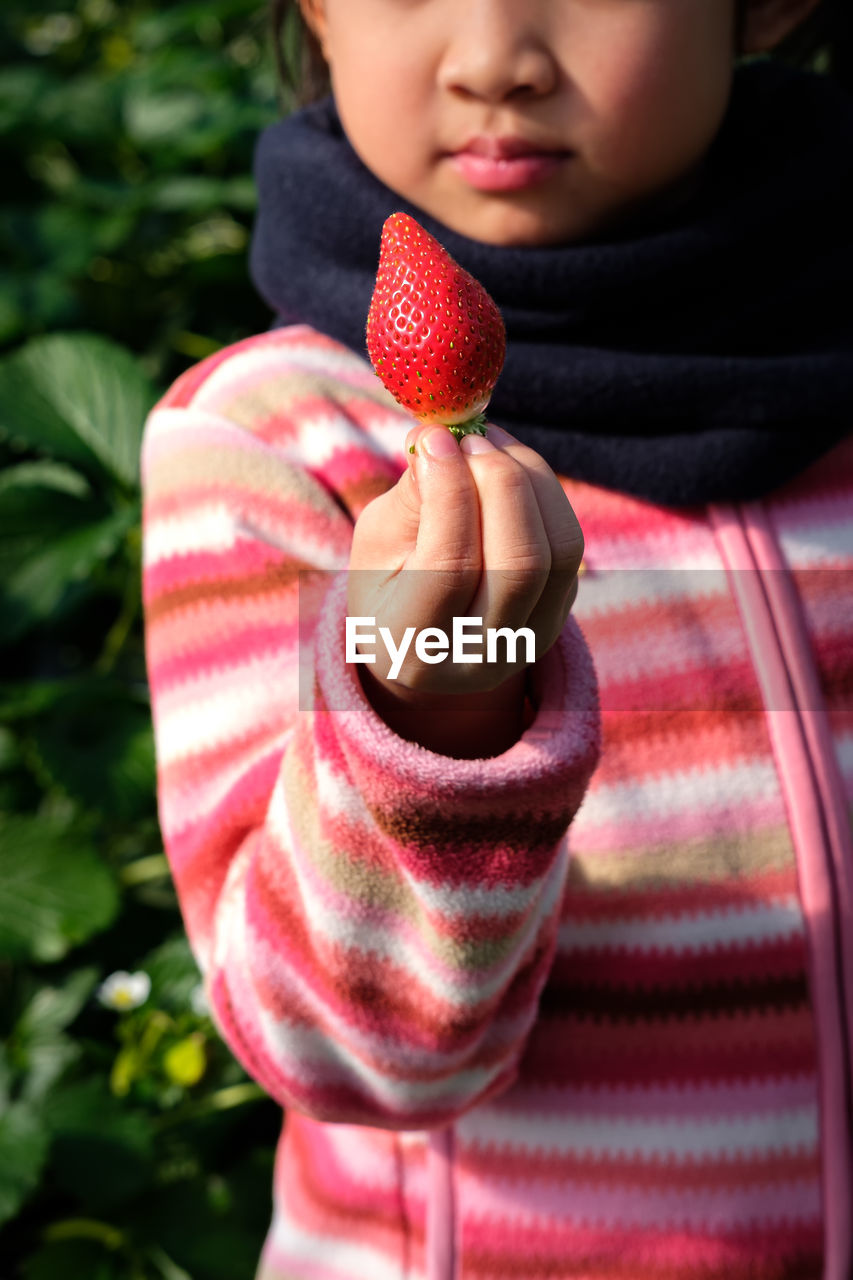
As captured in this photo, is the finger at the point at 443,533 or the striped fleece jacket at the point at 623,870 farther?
the striped fleece jacket at the point at 623,870

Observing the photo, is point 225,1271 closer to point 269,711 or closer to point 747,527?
point 269,711

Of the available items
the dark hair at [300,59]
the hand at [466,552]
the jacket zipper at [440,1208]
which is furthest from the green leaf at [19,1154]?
the dark hair at [300,59]

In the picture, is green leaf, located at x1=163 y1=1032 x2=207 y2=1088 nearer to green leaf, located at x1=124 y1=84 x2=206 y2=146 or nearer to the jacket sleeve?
the jacket sleeve

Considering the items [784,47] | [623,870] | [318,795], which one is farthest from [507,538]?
[784,47]

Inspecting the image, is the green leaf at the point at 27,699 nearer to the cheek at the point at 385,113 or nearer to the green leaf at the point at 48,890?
the green leaf at the point at 48,890

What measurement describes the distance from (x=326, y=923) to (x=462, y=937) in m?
0.07

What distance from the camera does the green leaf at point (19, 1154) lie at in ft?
3.23

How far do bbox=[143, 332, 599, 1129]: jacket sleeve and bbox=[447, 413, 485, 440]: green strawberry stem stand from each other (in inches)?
3.5

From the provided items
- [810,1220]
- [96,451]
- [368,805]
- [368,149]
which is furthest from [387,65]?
[810,1220]

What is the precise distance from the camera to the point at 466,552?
0.47 m

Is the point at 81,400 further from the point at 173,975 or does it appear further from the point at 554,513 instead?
the point at 554,513

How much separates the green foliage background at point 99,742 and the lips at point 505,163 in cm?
55

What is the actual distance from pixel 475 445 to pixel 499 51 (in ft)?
1.07

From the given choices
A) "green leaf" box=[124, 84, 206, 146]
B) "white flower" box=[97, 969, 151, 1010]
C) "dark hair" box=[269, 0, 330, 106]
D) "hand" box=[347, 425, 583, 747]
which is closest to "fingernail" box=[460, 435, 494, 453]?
"hand" box=[347, 425, 583, 747]
